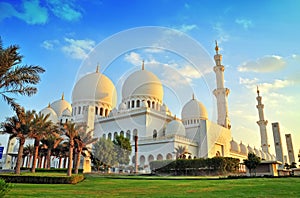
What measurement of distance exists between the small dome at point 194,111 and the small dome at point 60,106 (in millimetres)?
26376

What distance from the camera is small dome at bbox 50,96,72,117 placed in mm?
58531

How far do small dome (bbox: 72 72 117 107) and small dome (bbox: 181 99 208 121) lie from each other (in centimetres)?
1501

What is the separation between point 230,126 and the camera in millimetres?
51750

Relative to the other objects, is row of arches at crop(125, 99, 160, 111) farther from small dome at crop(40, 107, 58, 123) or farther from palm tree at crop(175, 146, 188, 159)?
small dome at crop(40, 107, 58, 123)

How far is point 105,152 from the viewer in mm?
30266

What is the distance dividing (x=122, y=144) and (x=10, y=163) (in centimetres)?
3363

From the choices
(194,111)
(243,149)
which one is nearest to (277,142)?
(243,149)

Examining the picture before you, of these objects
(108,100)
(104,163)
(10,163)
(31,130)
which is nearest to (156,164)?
(104,163)

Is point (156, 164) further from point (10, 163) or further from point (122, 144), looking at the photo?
point (10, 163)

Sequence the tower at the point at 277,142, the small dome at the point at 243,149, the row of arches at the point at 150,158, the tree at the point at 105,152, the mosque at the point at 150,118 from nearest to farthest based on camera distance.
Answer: the tree at the point at 105,152
the row of arches at the point at 150,158
the mosque at the point at 150,118
the tower at the point at 277,142
the small dome at the point at 243,149

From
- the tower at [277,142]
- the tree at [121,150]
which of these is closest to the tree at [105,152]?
the tree at [121,150]

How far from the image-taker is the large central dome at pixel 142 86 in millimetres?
47906

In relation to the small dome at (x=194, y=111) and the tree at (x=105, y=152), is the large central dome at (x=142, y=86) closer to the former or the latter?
the small dome at (x=194, y=111)

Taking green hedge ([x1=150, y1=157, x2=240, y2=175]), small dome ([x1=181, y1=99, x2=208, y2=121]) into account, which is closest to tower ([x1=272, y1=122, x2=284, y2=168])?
small dome ([x1=181, y1=99, x2=208, y2=121])
